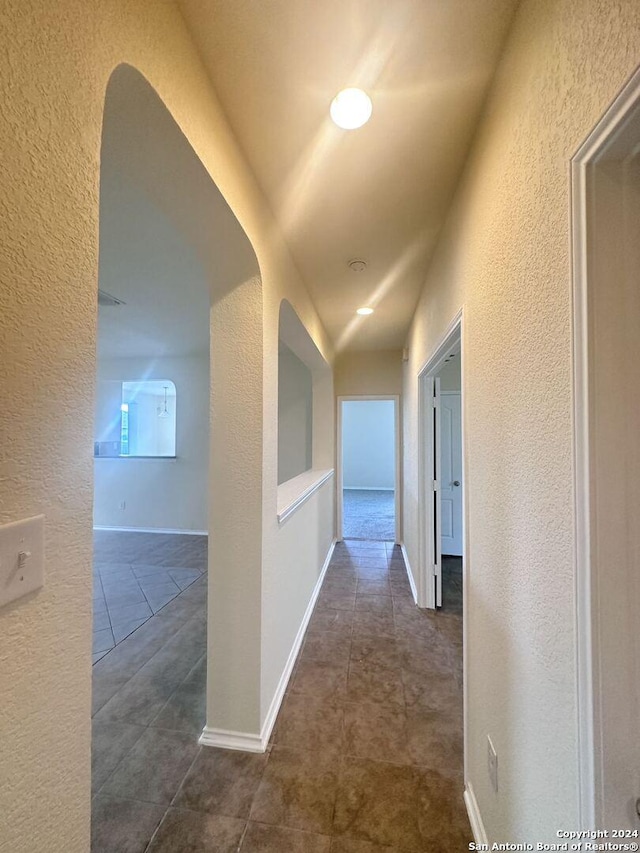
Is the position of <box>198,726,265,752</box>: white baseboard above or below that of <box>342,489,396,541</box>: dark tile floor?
above

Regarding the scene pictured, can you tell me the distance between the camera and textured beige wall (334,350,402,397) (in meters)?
4.56

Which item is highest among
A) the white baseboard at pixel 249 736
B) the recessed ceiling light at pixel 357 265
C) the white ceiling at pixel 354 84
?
the recessed ceiling light at pixel 357 265

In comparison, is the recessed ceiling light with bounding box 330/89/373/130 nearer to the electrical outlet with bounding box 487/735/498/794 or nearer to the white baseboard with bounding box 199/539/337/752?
the electrical outlet with bounding box 487/735/498/794

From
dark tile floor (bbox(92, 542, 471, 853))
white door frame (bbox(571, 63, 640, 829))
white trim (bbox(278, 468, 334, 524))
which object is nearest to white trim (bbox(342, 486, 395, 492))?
white trim (bbox(278, 468, 334, 524))

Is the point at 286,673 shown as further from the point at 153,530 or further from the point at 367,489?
the point at 367,489

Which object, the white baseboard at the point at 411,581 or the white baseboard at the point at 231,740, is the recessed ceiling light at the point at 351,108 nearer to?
the white baseboard at the point at 231,740

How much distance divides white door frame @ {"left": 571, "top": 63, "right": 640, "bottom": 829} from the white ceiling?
0.69 m

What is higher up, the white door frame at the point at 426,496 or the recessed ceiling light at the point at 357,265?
the recessed ceiling light at the point at 357,265

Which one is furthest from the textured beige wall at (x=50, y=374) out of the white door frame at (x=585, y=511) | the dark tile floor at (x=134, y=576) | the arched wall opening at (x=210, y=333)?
the dark tile floor at (x=134, y=576)

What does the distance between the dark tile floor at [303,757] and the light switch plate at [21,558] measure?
1.36m

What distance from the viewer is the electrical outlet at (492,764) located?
3.45 feet

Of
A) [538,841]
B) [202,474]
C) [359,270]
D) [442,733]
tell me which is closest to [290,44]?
[359,270]

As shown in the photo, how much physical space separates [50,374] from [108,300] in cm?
300

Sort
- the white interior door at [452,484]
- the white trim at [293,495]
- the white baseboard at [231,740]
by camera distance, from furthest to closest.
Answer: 1. the white interior door at [452,484]
2. the white trim at [293,495]
3. the white baseboard at [231,740]
